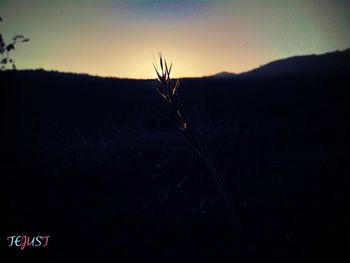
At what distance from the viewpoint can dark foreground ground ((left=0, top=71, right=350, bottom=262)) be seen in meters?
4.30

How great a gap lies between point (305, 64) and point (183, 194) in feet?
160

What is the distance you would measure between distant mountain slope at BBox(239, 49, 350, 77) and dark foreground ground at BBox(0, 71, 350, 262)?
2759cm

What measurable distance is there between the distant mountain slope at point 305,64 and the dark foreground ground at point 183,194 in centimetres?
2759

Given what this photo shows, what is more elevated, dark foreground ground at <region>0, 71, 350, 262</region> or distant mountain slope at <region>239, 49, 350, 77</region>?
distant mountain slope at <region>239, 49, 350, 77</region>

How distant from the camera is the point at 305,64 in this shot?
157ft

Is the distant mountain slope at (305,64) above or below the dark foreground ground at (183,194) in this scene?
above

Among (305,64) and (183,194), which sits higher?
(305,64)

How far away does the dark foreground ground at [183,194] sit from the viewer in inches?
169

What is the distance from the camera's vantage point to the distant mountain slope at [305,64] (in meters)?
39.5

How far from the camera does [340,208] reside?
15.6 ft

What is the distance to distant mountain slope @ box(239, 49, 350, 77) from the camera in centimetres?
3950

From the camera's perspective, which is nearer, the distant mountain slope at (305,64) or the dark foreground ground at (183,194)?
the dark foreground ground at (183,194)

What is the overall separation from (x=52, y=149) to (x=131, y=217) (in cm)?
692

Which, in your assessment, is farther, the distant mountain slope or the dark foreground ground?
the distant mountain slope
